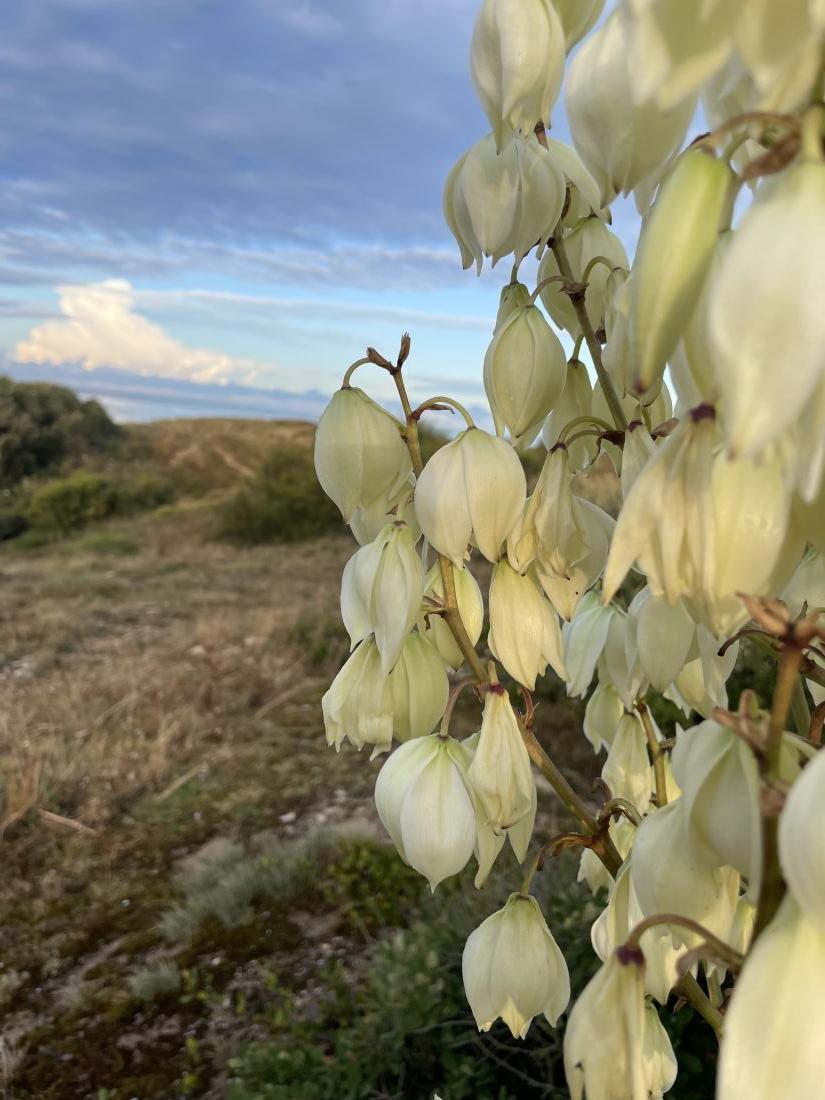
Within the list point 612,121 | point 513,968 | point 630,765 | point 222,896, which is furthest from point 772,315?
point 222,896

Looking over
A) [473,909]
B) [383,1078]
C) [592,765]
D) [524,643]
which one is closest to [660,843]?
[524,643]

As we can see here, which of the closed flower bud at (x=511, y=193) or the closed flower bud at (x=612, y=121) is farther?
the closed flower bud at (x=511, y=193)

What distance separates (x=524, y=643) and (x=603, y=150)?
0.35 meters

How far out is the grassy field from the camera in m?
1.67

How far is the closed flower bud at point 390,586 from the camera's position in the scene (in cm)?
62

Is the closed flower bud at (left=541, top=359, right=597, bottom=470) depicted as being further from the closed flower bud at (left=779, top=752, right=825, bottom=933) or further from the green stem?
the closed flower bud at (left=779, top=752, right=825, bottom=933)

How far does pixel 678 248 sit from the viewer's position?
328 millimetres

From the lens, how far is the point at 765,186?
1.04 ft

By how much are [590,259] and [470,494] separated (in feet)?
0.84

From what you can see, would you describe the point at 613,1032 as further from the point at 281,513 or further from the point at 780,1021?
the point at 281,513

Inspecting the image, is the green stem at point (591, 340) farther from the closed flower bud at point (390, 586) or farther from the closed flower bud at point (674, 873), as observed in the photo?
the closed flower bud at point (674, 873)

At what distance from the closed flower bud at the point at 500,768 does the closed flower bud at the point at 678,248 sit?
13.8 inches

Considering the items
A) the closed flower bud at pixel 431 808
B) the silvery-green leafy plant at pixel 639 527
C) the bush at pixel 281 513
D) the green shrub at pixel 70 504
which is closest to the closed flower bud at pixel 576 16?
the silvery-green leafy plant at pixel 639 527

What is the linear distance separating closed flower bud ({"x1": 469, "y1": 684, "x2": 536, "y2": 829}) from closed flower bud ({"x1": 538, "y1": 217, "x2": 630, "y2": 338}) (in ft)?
1.10
